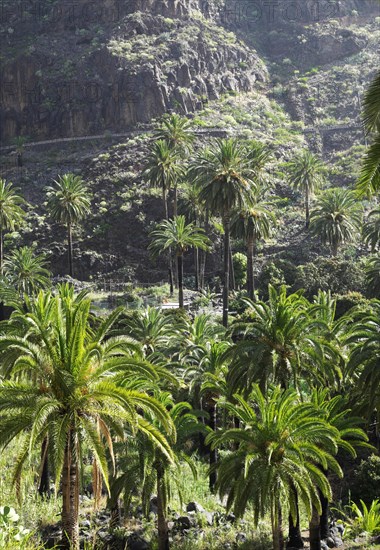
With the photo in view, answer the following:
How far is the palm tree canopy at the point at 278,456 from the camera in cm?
2006

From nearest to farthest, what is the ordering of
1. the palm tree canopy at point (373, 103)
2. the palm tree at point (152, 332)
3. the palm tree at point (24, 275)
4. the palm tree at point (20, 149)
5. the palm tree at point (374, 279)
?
the palm tree canopy at point (373, 103)
the palm tree at point (152, 332)
the palm tree at point (374, 279)
the palm tree at point (24, 275)
the palm tree at point (20, 149)

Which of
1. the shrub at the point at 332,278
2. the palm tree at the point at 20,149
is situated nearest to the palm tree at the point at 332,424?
the shrub at the point at 332,278

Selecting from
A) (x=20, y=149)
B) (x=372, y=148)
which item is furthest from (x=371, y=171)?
(x=20, y=149)

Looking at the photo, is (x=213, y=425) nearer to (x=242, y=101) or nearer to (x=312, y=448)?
(x=312, y=448)

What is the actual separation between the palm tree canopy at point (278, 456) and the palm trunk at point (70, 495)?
580 cm

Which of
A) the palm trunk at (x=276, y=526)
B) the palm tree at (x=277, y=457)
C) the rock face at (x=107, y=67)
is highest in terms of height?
the rock face at (x=107, y=67)

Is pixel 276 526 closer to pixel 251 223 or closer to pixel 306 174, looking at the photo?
pixel 251 223

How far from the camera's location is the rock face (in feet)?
312

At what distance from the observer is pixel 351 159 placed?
92.8m

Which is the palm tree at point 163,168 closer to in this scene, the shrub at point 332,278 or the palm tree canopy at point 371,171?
the shrub at point 332,278

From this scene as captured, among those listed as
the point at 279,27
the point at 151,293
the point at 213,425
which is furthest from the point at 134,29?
the point at 213,425

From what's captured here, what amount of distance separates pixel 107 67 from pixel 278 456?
8763cm

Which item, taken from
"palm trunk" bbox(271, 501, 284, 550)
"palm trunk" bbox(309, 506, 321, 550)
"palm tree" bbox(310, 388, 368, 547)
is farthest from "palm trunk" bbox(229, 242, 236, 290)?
"palm trunk" bbox(271, 501, 284, 550)

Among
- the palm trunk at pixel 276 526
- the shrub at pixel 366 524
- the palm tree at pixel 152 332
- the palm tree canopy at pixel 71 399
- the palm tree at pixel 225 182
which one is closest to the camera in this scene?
the palm tree canopy at pixel 71 399
